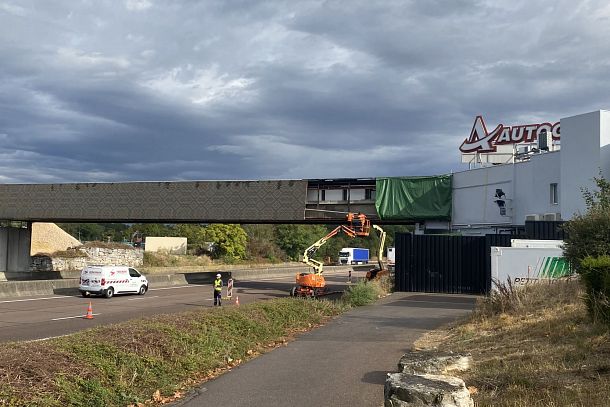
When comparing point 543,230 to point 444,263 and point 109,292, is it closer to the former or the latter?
point 444,263

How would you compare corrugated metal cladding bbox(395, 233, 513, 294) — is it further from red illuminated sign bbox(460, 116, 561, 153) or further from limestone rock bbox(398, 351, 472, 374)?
limestone rock bbox(398, 351, 472, 374)

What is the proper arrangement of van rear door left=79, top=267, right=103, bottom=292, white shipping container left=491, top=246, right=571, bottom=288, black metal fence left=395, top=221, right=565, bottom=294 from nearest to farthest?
white shipping container left=491, top=246, right=571, bottom=288 < black metal fence left=395, top=221, right=565, bottom=294 < van rear door left=79, top=267, right=103, bottom=292

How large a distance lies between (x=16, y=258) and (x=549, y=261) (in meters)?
45.4

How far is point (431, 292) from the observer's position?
31.0m

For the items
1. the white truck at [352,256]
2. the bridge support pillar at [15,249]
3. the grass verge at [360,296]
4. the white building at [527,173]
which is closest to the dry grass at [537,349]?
the grass verge at [360,296]

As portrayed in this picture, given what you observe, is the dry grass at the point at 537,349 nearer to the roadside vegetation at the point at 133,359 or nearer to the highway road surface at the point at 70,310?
the roadside vegetation at the point at 133,359

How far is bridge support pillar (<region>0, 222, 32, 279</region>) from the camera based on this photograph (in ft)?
167

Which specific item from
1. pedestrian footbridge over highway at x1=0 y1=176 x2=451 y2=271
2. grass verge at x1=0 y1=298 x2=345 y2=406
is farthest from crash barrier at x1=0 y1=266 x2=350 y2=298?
grass verge at x1=0 y1=298 x2=345 y2=406

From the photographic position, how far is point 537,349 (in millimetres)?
9867

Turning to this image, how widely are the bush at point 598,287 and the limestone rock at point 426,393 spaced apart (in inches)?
204

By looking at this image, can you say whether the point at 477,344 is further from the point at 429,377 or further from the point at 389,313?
the point at 389,313

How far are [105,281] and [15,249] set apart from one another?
2654cm

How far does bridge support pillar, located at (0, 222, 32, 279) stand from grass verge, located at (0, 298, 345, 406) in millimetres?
43335

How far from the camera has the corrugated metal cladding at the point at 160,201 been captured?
127 feet
